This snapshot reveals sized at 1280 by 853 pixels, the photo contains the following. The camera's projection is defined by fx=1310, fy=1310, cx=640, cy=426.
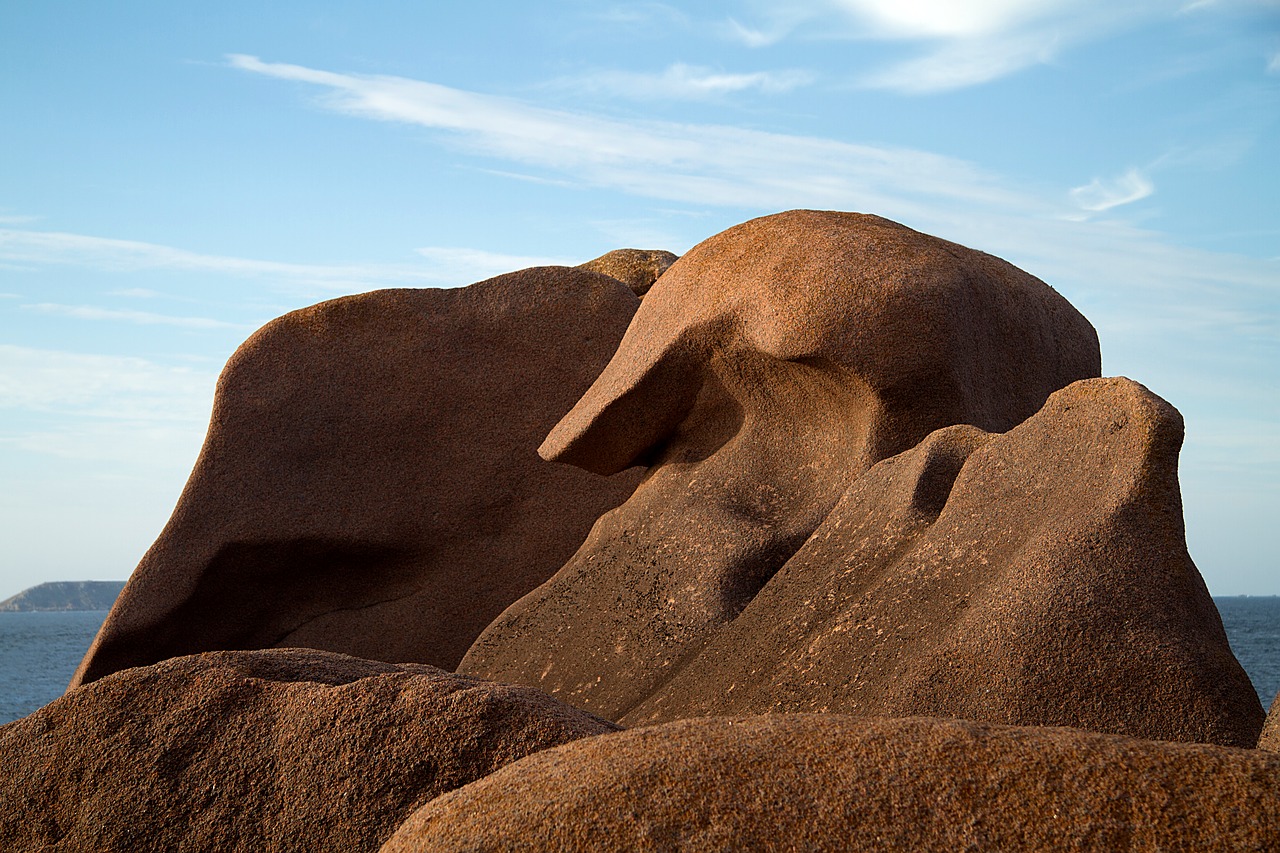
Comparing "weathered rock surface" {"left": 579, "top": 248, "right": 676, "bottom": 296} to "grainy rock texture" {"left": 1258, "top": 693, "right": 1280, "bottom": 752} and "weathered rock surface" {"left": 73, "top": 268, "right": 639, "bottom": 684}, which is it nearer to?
"weathered rock surface" {"left": 73, "top": 268, "right": 639, "bottom": 684}

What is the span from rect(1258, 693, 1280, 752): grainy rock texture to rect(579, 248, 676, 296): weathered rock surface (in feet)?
31.2

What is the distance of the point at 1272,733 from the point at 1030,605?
4.22ft

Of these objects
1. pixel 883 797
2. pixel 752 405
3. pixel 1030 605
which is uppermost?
pixel 752 405

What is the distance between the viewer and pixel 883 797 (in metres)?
2.40

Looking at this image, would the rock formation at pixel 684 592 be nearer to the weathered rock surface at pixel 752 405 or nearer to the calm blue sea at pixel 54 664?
the weathered rock surface at pixel 752 405

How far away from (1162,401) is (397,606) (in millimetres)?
7061

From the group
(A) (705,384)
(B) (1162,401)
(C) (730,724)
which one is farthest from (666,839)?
(A) (705,384)

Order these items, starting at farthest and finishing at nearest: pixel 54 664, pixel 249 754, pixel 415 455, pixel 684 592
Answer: pixel 54 664 < pixel 415 455 < pixel 684 592 < pixel 249 754

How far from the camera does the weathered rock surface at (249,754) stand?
3.33 meters

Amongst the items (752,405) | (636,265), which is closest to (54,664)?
(636,265)

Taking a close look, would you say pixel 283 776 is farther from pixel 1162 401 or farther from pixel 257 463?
pixel 257 463

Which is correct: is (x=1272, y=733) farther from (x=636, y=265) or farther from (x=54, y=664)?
(x=54, y=664)

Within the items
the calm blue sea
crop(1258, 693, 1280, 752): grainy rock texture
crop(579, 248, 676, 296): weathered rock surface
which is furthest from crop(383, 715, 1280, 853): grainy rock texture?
the calm blue sea

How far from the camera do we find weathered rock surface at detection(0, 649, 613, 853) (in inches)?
131
